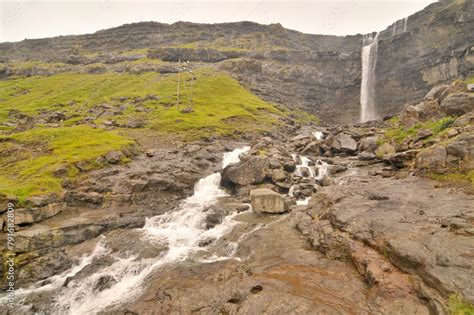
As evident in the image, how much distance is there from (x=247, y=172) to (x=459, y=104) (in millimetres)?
23703

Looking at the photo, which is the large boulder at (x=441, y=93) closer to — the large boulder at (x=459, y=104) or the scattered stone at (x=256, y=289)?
the large boulder at (x=459, y=104)

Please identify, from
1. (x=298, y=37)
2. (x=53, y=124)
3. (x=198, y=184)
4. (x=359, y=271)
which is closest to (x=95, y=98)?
(x=53, y=124)

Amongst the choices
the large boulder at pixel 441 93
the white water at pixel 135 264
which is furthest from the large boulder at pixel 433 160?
the large boulder at pixel 441 93

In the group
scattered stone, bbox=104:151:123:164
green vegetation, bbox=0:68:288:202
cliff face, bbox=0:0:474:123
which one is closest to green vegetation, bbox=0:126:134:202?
green vegetation, bbox=0:68:288:202

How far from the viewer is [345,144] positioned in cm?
4619

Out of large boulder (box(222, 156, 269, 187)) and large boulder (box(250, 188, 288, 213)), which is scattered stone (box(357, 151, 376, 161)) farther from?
large boulder (box(250, 188, 288, 213))

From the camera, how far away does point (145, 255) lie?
66.8 feet

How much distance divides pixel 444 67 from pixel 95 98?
101 metres

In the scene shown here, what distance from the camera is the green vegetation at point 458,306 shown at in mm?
9833

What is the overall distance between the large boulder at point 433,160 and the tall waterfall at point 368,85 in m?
73.8

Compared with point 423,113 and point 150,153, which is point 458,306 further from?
point 150,153

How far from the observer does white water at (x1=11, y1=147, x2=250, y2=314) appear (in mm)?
16713

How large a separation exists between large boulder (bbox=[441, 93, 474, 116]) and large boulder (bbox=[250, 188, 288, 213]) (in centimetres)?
2145

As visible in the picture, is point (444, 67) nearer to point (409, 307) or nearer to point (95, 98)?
point (409, 307)
